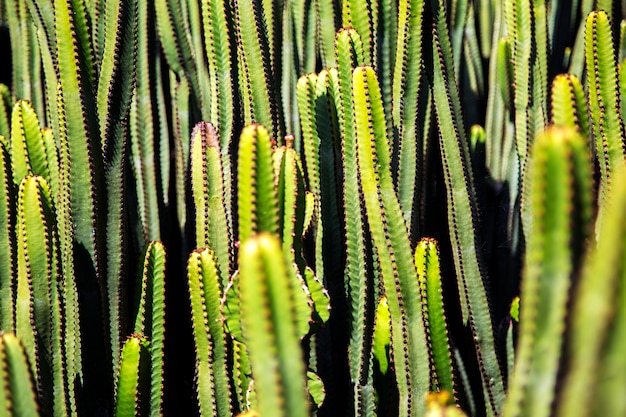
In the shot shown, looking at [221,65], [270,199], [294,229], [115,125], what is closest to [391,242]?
[294,229]

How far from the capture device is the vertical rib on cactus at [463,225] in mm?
2051

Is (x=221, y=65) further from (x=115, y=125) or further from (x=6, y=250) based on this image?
(x=6, y=250)

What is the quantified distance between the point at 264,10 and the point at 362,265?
41.5 inches

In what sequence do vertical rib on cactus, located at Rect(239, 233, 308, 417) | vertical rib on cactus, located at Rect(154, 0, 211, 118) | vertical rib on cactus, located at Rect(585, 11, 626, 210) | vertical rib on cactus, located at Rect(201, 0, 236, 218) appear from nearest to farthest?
vertical rib on cactus, located at Rect(239, 233, 308, 417) < vertical rib on cactus, located at Rect(585, 11, 626, 210) < vertical rib on cactus, located at Rect(201, 0, 236, 218) < vertical rib on cactus, located at Rect(154, 0, 211, 118)

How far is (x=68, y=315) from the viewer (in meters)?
1.92

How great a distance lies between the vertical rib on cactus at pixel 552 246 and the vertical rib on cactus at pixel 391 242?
2.40 feet

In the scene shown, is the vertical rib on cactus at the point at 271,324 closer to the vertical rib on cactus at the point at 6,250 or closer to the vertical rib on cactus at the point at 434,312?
the vertical rib on cactus at the point at 434,312

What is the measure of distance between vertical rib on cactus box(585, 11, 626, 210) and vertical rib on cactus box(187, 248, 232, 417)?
1.19 m

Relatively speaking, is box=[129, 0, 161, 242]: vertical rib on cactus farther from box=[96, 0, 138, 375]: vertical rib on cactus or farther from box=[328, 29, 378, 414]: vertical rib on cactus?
box=[328, 29, 378, 414]: vertical rib on cactus

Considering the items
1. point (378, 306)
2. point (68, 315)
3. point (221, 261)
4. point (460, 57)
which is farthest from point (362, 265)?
point (460, 57)

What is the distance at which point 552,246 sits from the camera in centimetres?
93

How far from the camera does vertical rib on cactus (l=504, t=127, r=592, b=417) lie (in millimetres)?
903

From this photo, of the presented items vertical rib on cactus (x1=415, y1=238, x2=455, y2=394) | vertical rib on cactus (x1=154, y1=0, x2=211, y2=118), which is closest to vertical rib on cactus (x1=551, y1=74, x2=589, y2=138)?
vertical rib on cactus (x1=415, y1=238, x2=455, y2=394)

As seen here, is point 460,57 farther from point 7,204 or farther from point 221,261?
point 7,204
